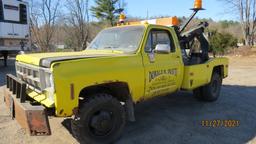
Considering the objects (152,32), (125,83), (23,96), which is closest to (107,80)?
(125,83)

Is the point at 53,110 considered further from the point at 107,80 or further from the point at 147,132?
the point at 147,132

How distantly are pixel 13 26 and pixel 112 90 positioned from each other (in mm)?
10602

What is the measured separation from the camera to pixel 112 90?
201 inches

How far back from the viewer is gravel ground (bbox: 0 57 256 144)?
504 centimetres

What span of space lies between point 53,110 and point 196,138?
248cm

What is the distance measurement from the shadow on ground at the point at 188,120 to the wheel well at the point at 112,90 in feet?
2.34

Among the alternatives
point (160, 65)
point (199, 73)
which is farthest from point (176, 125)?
point (199, 73)

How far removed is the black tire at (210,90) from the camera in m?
7.61

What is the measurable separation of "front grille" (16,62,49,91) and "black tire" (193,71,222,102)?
4492 millimetres

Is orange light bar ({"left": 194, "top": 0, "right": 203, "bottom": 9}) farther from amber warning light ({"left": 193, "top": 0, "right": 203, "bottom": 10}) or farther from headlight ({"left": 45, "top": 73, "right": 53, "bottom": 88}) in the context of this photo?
headlight ({"left": 45, "top": 73, "right": 53, "bottom": 88})

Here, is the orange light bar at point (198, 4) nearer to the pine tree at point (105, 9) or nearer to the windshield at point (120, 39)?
the windshield at point (120, 39)

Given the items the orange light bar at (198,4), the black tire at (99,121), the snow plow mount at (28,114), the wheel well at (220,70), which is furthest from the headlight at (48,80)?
the wheel well at (220,70)

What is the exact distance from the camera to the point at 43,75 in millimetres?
4316
